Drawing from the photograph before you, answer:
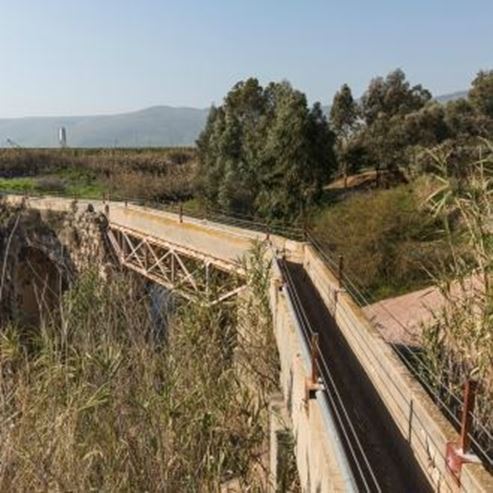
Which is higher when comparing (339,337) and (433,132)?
(433,132)

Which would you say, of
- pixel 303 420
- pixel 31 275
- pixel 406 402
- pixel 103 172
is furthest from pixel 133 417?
pixel 103 172

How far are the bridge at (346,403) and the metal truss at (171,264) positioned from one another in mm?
678

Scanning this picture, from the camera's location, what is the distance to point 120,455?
5.69 meters

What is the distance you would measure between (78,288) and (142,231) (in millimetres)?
6911

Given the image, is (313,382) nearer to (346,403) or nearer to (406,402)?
(406,402)

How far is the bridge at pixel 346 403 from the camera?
4.29 meters

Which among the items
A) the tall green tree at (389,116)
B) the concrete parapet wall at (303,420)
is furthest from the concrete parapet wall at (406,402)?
the tall green tree at (389,116)

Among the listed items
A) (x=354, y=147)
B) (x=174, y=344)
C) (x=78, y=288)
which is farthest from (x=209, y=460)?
(x=354, y=147)

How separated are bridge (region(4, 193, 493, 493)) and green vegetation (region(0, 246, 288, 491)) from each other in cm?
50

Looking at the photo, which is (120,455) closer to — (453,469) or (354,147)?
(453,469)

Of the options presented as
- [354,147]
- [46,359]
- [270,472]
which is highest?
[354,147]

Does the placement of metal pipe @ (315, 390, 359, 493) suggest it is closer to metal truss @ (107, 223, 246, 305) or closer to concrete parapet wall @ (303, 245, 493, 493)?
concrete parapet wall @ (303, 245, 493, 493)

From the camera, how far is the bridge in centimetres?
429

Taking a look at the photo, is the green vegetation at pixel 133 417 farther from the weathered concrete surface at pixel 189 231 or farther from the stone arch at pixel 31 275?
the stone arch at pixel 31 275
